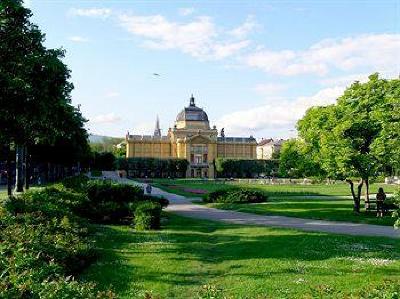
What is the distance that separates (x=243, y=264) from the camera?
46.6ft

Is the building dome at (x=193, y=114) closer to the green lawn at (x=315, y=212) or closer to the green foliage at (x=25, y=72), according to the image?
the green lawn at (x=315, y=212)

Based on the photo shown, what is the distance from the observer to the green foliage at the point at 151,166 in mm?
126500

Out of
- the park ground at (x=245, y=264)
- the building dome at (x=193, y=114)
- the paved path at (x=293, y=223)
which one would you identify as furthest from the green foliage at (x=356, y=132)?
the building dome at (x=193, y=114)

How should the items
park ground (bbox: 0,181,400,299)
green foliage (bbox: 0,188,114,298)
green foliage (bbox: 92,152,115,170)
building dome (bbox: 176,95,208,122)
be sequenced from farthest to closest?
building dome (bbox: 176,95,208,122) < green foliage (bbox: 92,152,115,170) < park ground (bbox: 0,181,400,299) < green foliage (bbox: 0,188,114,298)

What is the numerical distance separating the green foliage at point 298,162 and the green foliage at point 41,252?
15619 millimetres

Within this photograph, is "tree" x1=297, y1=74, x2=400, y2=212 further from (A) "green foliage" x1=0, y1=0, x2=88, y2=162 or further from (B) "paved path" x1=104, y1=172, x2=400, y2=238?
(A) "green foliage" x1=0, y1=0, x2=88, y2=162

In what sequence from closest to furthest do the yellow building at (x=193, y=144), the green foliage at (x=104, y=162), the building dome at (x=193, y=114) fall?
the green foliage at (x=104, y=162) → the yellow building at (x=193, y=144) → the building dome at (x=193, y=114)

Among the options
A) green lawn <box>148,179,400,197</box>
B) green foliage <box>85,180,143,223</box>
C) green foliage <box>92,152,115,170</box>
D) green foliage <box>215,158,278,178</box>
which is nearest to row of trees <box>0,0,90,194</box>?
green foliage <box>85,180,143,223</box>

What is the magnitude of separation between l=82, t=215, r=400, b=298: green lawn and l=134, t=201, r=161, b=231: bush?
114 centimetres

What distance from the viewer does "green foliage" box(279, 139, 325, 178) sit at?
31.8 metres

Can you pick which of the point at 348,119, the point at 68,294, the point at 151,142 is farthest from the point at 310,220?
the point at 151,142

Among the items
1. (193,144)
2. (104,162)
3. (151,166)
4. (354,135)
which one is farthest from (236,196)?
(193,144)

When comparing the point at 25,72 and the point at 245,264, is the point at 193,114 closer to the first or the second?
the point at 25,72

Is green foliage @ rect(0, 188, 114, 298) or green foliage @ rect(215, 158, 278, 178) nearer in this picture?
green foliage @ rect(0, 188, 114, 298)
